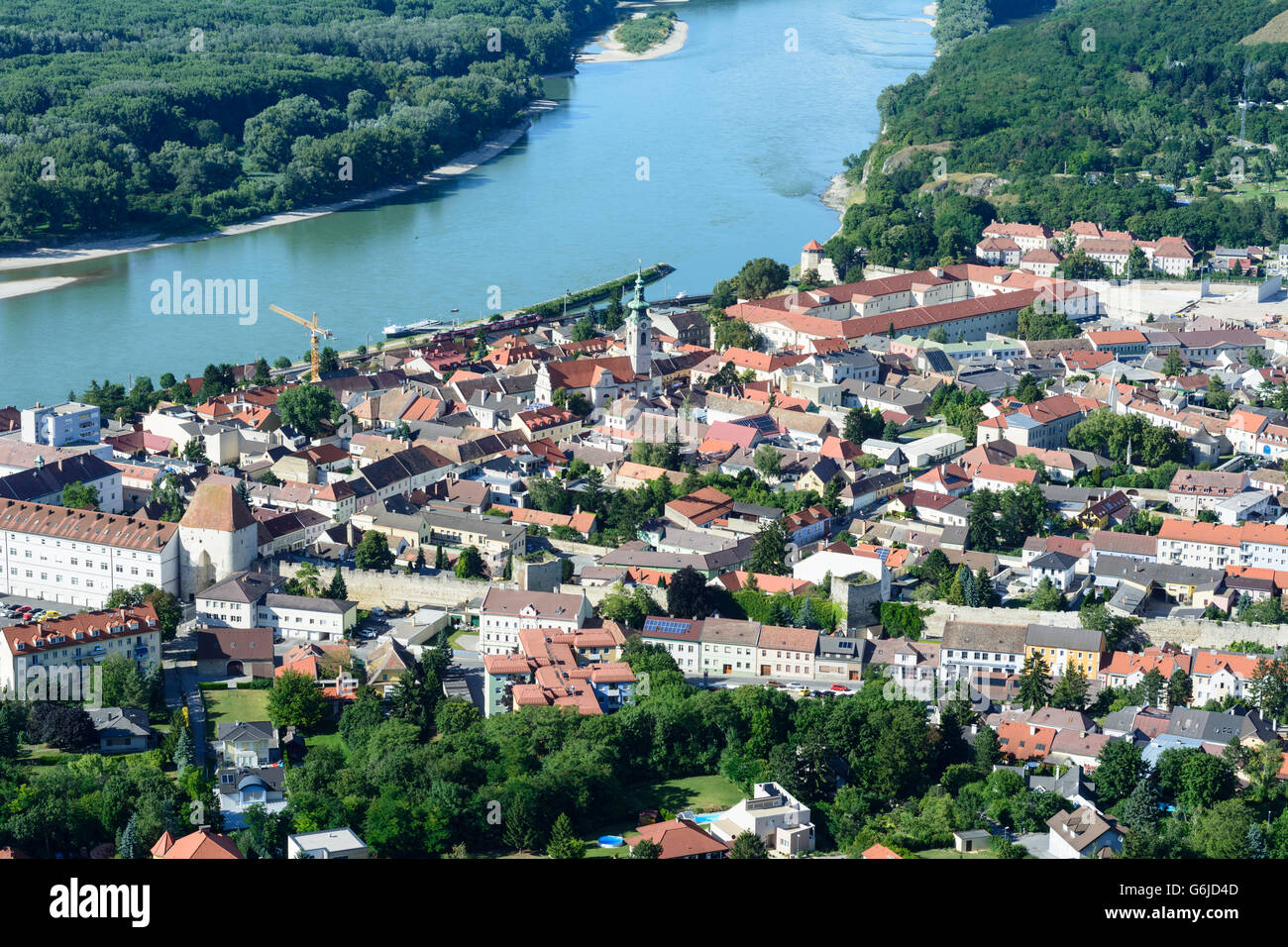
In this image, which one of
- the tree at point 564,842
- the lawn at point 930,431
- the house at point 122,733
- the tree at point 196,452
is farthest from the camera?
the lawn at point 930,431

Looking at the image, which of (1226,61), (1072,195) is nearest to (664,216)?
(1072,195)

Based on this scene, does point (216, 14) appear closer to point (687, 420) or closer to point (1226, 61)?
point (1226, 61)

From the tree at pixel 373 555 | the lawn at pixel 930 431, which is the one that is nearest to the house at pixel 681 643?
the tree at pixel 373 555

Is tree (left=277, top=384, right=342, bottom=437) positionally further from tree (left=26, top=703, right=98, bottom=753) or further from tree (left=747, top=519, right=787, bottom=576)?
tree (left=26, top=703, right=98, bottom=753)

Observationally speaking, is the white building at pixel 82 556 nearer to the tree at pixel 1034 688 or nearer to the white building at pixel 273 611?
the white building at pixel 273 611

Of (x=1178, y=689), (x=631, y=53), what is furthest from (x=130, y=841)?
(x=631, y=53)
